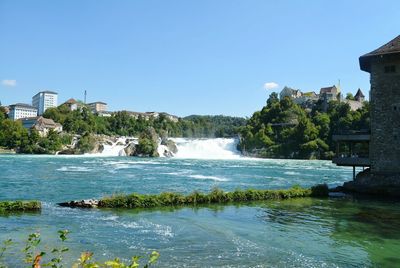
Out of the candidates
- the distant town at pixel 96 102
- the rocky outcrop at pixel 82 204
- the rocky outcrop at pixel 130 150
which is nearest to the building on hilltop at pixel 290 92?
the distant town at pixel 96 102

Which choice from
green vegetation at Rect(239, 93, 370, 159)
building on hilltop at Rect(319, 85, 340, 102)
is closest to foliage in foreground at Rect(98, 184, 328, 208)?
green vegetation at Rect(239, 93, 370, 159)

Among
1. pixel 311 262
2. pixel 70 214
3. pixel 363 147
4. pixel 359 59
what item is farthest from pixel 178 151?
pixel 311 262

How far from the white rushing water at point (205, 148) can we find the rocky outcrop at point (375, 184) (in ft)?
208

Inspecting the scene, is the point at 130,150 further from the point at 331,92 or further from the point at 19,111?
the point at 19,111

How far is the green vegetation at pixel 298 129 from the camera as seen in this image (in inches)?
3494

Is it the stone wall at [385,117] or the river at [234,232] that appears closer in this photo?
the river at [234,232]

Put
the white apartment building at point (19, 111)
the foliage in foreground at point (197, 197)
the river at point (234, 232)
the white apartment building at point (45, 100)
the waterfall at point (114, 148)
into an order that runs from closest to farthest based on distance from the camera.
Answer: the river at point (234, 232)
the foliage in foreground at point (197, 197)
the waterfall at point (114, 148)
the white apartment building at point (19, 111)
the white apartment building at point (45, 100)

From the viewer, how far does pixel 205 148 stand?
92.9m

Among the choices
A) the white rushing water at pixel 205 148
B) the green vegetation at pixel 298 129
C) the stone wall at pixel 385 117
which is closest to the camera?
the stone wall at pixel 385 117

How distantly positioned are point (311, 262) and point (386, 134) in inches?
717

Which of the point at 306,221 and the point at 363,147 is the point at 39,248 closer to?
the point at 306,221

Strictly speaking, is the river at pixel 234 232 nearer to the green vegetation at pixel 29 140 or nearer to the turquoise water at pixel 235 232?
the turquoise water at pixel 235 232

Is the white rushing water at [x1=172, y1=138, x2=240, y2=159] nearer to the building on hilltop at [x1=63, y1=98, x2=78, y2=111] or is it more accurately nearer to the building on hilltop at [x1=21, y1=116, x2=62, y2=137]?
the building on hilltop at [x1=21, y1=116, x2=62, y2=137]

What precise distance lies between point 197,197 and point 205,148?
72060 mm
